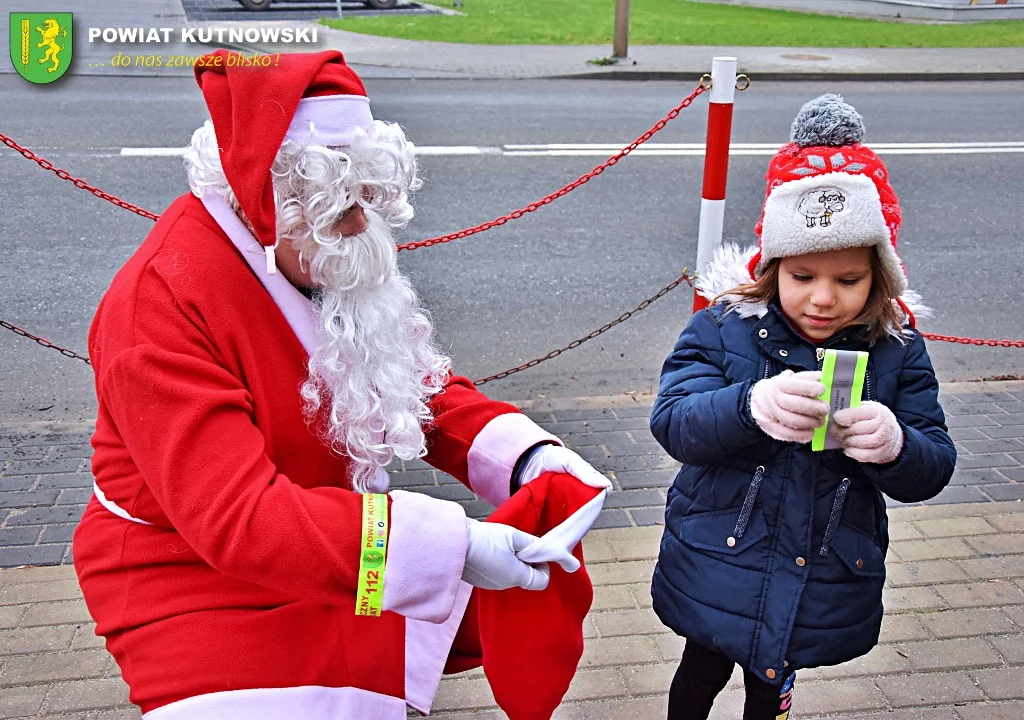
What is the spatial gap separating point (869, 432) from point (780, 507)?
30 centimetres

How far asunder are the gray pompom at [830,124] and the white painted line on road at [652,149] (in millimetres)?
6771

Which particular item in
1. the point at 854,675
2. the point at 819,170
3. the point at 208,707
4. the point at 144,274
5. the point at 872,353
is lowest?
the point at 854,675

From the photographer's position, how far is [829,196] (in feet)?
6.23

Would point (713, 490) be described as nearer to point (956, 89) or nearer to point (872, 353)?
point (872, 353)

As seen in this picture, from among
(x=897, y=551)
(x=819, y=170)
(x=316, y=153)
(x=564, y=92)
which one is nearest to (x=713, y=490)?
(x=819, y=170)

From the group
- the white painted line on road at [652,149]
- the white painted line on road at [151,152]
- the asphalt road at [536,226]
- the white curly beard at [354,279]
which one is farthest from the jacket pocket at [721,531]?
the white painted line on road at [151,152]

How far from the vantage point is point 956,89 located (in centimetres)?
1332

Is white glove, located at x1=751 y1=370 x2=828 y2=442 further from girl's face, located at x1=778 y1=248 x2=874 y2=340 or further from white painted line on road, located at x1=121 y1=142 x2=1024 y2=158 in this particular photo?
white painted line on road, located at x1=121 y1=142 x2=1024 y2=158

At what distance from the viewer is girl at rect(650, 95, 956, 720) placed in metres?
1.92

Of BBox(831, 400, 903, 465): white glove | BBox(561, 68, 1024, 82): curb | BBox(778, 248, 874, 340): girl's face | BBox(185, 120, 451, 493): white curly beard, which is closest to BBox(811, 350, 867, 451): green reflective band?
BBox(831, 400, 903, 465): white glove

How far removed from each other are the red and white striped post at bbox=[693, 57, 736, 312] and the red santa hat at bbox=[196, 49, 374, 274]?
1.87 metres

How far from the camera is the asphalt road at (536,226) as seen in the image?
509 centimetres

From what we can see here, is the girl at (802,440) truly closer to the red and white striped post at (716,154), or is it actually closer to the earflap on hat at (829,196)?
the earflap on hat at (829,196)

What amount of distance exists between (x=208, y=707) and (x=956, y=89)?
13960 mm
